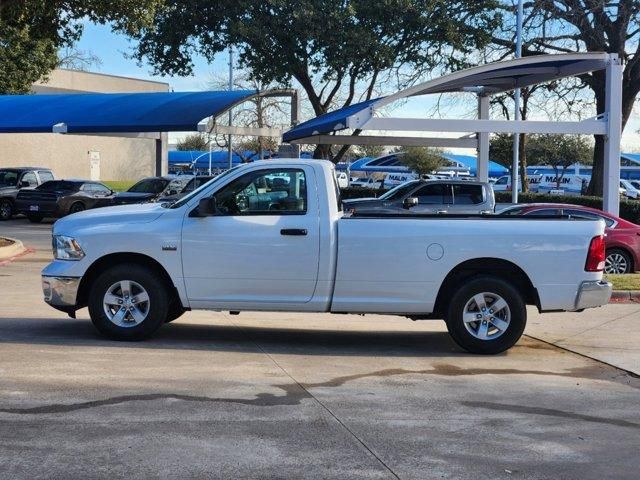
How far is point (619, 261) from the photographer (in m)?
16.6

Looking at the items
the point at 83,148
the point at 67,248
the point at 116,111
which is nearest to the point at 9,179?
the point at 116,111

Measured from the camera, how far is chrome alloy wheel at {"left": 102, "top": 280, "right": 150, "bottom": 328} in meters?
9.35

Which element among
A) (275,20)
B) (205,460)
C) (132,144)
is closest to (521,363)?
(205,460)

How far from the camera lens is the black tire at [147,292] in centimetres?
931

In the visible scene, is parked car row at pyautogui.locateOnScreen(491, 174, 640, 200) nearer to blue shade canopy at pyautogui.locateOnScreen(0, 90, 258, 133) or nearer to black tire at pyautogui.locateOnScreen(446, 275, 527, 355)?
blue shade canopy at pyautogui.locateOnScreen(0, 90, 258, 133)

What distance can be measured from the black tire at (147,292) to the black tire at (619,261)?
10.1 m

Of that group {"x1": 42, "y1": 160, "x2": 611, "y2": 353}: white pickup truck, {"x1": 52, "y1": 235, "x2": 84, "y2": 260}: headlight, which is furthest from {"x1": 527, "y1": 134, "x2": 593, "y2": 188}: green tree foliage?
{"x1": 52, "y1": 235, "x2": 84, "y2": 260}: headlight

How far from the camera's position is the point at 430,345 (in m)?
10.1

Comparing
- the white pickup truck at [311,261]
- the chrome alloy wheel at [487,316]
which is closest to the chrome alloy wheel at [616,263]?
the white pickup truck at [311,261]

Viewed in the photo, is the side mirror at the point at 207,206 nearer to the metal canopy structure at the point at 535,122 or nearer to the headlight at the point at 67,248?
the headlight at the point at 67,248

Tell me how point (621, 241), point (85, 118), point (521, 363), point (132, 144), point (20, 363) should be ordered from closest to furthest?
point (20, 363) → point (521, 363) → point (621, 241) → point (85, 118) → point (132, 144)

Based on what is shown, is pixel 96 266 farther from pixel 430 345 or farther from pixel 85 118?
pixel 85 118

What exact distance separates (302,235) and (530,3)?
73.0 ft

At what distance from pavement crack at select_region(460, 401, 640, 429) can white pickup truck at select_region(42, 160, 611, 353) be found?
2.10 metres
